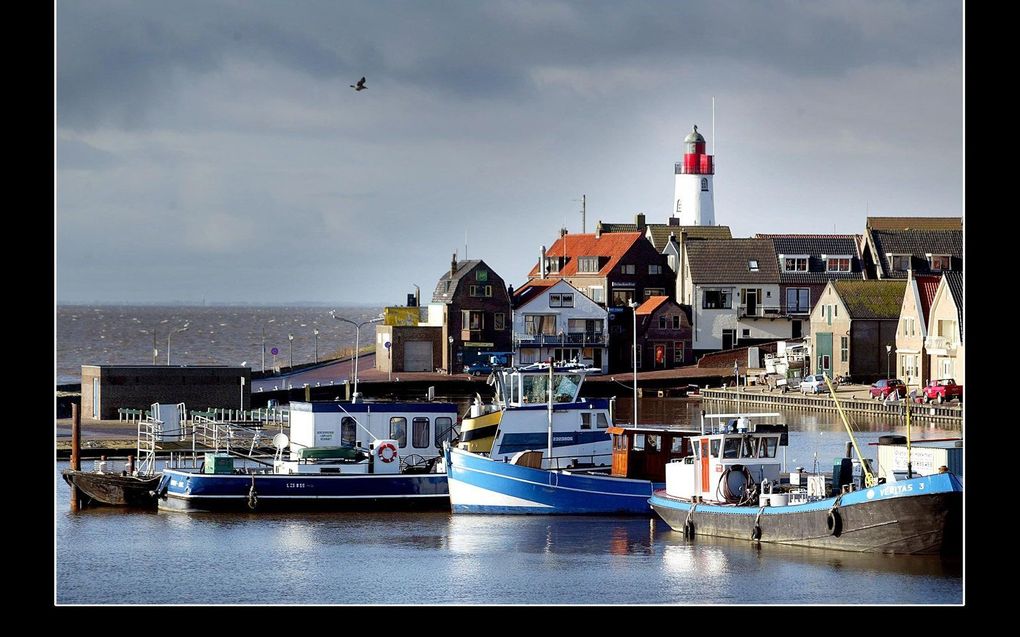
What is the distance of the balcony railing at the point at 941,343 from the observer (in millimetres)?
68000

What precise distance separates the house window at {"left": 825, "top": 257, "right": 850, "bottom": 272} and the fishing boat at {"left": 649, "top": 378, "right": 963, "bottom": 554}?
55.9 metres

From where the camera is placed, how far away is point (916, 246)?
9056 centimetres

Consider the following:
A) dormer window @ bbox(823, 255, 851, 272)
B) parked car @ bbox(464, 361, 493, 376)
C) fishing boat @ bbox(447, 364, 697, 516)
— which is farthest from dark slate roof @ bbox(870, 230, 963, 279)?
fishing boat @ bbox(447, 364, 697, 516)

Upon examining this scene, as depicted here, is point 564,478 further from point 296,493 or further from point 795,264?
point 795,264

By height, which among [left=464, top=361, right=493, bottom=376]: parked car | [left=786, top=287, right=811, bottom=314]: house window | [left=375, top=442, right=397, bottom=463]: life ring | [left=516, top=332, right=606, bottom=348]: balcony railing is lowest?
[left=375, top=442, right=397, bottom=463]: life ring

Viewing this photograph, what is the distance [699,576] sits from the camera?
97.1 ft

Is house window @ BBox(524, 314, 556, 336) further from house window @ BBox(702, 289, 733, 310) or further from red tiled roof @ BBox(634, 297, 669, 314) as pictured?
house window @ BBox(702, 289, 733, 310)

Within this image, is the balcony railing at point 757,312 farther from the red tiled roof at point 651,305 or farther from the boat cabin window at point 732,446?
the boat cabin window at point 732,446

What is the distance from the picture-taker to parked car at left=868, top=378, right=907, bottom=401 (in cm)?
6860

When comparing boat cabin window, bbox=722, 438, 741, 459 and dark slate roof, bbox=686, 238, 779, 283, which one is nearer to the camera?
boat cabin window, bbox=722, 438, 741, 459

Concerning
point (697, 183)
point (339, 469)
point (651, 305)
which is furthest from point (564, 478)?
point (697, 183)

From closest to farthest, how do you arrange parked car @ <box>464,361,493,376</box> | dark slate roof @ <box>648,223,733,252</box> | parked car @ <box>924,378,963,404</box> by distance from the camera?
parked car @ <box>924,378,963,404</box> < parked car @ <box>464,361,493,376</box> < dark slate roof @ <box>648,223,733,252</box>
